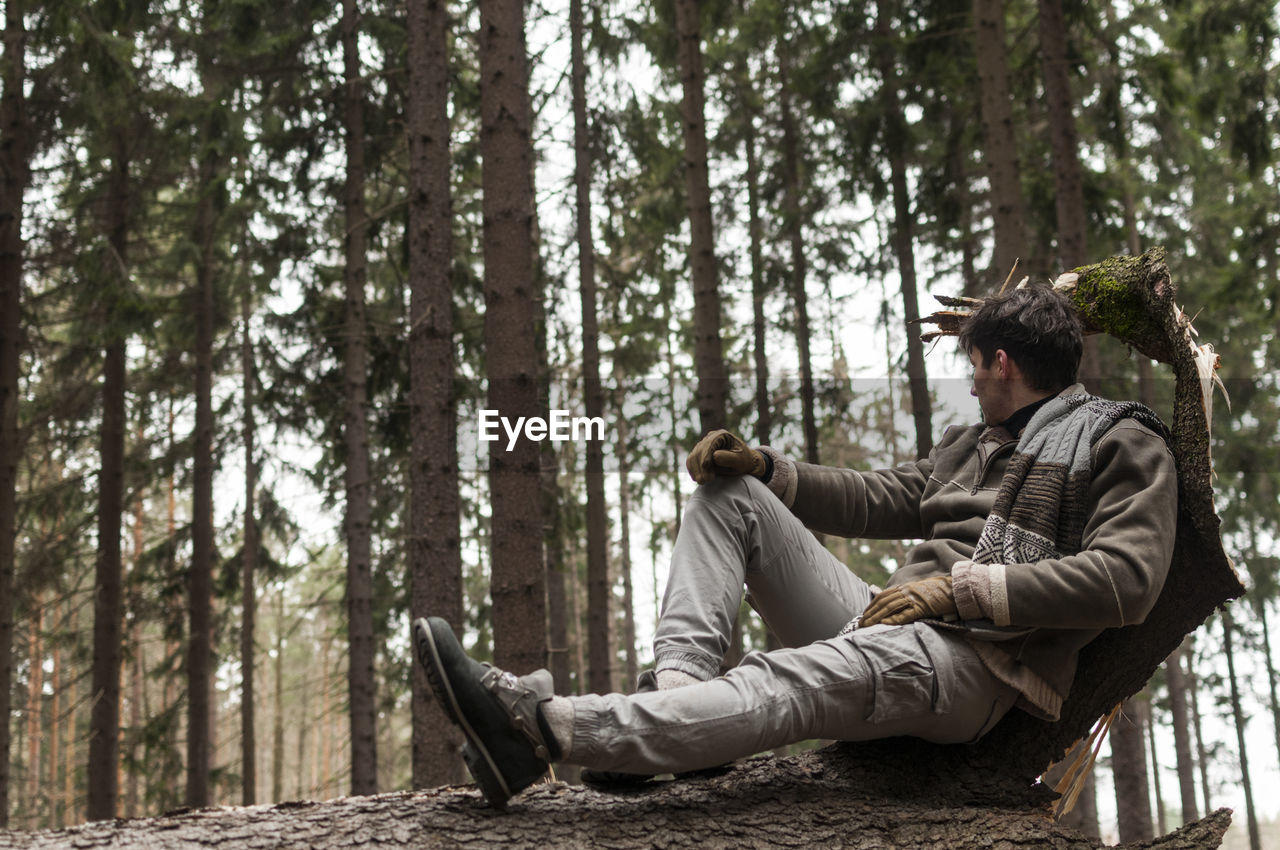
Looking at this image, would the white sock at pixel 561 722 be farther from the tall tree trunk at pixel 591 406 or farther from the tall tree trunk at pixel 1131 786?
the tall tree trunk at pixel 1131 786

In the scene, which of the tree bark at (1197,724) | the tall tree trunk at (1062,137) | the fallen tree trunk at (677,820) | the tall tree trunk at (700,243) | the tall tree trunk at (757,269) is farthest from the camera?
the tree bark at (1197,724)

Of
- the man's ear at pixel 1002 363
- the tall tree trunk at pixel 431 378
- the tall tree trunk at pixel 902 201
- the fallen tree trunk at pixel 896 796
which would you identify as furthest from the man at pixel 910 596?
the tall tree trunk at pixel 902 201

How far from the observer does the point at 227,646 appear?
17.4m

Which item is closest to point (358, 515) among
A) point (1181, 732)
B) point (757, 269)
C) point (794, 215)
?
point (757, 269)

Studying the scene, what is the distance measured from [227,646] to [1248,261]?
52.5 feet

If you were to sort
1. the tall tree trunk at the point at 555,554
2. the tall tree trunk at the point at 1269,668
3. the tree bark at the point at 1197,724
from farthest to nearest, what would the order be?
the tree bark at the point at 1197,724
the tall tree trunk at the point at 1269,668
the tall tree trunk at the point at 555,554

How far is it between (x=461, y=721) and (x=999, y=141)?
6829mm

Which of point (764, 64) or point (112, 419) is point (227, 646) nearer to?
point (112, 419)

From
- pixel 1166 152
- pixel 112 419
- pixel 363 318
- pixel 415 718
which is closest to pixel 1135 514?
pixel 415 718

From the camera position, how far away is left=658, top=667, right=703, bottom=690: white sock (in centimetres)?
259

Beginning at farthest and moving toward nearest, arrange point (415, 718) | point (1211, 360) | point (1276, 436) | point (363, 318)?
point (1276, 436) → point (363, 318) → point (415, 718) → point (1211, 360)

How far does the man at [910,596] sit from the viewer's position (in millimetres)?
2430

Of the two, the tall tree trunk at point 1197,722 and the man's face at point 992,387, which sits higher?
the man's face at point 992,387

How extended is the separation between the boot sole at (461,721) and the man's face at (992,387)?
183 centimetres
